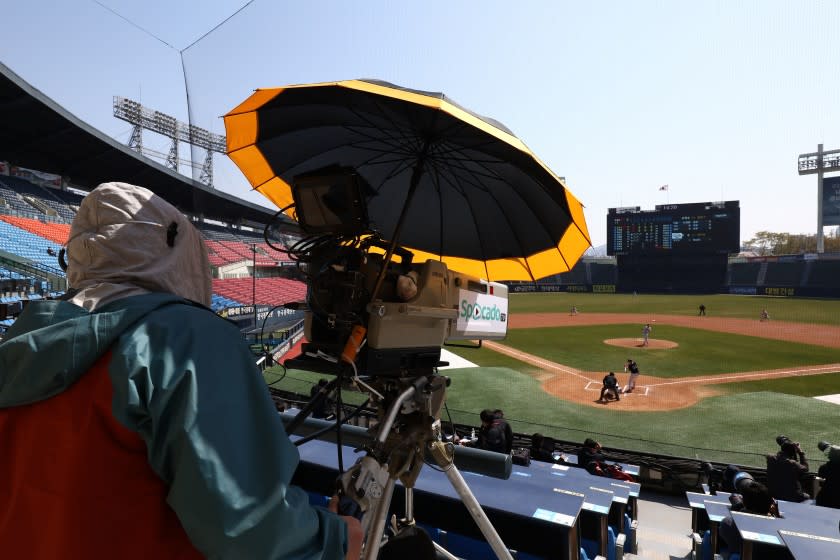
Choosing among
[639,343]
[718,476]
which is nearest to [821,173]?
[639,343]

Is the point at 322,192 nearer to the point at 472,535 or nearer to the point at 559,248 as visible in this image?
the point at 559,248

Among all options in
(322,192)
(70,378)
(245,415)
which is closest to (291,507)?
(245,415)

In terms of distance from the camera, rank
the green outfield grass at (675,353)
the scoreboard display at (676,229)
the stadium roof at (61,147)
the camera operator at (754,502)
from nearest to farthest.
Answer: the camera operator at (754,502)
the green outfield grass at (675,353)
the stadium roof at (61,147)
the scoreboard display at (676,229)

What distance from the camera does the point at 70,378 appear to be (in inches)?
24.0

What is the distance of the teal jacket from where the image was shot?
591 mm

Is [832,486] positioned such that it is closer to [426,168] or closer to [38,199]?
[426,168]

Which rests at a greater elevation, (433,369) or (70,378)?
(70,378)

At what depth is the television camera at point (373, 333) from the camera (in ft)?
3.94

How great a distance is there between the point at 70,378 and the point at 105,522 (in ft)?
0.64

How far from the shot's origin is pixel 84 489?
594 mm

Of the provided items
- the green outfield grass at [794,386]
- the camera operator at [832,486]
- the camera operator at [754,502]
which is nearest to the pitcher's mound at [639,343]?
the green outfield grass at [794,386]

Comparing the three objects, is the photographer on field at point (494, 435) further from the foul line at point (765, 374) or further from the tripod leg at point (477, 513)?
the foul line at point (765, 374)

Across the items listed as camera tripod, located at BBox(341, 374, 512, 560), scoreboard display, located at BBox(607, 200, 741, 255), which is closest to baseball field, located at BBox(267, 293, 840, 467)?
camera tripod, located at BBox(341, 374, 512, 560)

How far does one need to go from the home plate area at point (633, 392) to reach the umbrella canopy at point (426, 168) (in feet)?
36.4
